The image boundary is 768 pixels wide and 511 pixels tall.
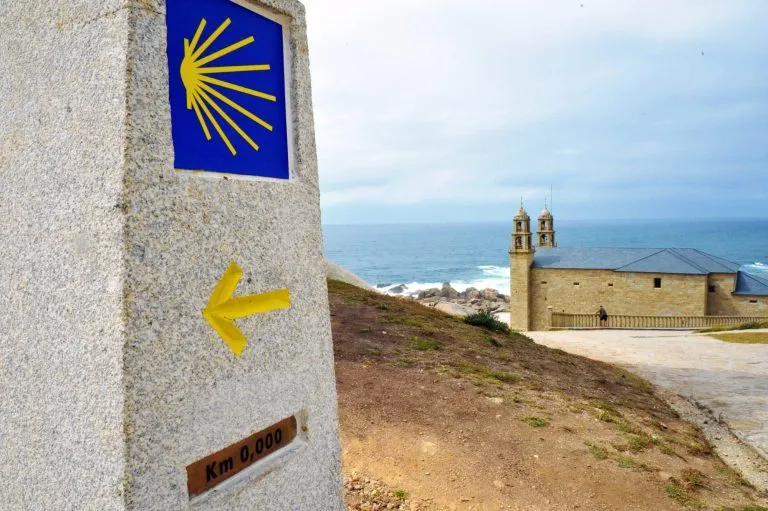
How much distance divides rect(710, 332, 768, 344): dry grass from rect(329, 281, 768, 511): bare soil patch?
11.3 m

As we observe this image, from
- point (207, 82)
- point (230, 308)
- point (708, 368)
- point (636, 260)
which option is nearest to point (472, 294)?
point (636, 260)

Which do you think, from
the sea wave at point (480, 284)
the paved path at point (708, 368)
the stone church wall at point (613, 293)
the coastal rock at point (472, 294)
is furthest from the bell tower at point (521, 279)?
the sea wave at point (480, 284)

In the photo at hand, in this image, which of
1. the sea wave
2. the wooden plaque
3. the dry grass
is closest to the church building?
the dry grass

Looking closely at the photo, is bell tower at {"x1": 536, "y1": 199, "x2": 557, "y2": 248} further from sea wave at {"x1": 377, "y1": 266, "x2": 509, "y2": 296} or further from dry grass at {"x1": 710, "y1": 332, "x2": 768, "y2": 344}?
sea wave at {"x1": 377, "y1": 266, "x2": 509, "y2": 296}

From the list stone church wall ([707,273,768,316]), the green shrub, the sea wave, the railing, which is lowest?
the sea wave

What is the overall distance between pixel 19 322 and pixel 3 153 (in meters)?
0.81

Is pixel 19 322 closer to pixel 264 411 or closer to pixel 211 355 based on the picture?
pixel 211 355

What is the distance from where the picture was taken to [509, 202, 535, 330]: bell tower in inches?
1522

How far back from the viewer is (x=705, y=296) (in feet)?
110

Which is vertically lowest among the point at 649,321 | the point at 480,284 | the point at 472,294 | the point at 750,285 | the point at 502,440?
the point at 480,284

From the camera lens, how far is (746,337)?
20.0 m

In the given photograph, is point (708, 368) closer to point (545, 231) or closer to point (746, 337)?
point (746, 337)

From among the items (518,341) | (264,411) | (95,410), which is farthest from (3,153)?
(518,341)

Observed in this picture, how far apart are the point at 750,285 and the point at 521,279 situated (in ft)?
48.2
